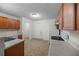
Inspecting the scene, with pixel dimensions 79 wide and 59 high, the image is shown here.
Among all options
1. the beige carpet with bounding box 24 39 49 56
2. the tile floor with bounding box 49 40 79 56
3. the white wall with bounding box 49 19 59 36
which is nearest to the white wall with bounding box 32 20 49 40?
the white wall with bounding box 49 19 59 36

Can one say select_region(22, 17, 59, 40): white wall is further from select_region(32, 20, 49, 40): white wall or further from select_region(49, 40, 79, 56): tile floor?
select_region(49, 40, 79, 56): tile floor

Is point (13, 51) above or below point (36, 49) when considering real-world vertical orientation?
above

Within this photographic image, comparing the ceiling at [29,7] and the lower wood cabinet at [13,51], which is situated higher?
the ceiling at [29,7]

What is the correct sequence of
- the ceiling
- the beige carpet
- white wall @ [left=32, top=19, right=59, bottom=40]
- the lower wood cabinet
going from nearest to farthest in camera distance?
1. the lower wood cabinet
2. the ceiling
3. the beige carpet
4. white wall @ [left=32, top=19, right=59, bottom=40]

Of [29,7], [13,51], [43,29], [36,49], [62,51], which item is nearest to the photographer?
[62,51]

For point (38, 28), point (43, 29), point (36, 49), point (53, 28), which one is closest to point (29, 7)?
point (36, 49)

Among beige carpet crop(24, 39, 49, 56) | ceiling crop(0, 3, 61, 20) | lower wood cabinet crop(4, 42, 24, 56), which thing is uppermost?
ceiling crop(0, 3, 61, 20)

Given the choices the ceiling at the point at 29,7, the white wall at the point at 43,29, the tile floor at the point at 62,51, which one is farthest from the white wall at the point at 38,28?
the tile floor at the point at 62,51

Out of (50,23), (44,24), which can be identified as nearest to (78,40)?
(50,23)

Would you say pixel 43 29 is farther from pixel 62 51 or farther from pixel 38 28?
pixel 62 51

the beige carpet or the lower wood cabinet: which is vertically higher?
the lower wood cabinet

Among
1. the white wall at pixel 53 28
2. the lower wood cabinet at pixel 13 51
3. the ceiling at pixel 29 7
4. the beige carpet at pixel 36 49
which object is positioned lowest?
the beige carpet at pixel 36 49

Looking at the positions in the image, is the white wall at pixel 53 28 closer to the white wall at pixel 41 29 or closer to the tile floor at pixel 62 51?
the white wall at pixel 41 29

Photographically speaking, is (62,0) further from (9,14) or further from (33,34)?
(33,34)
